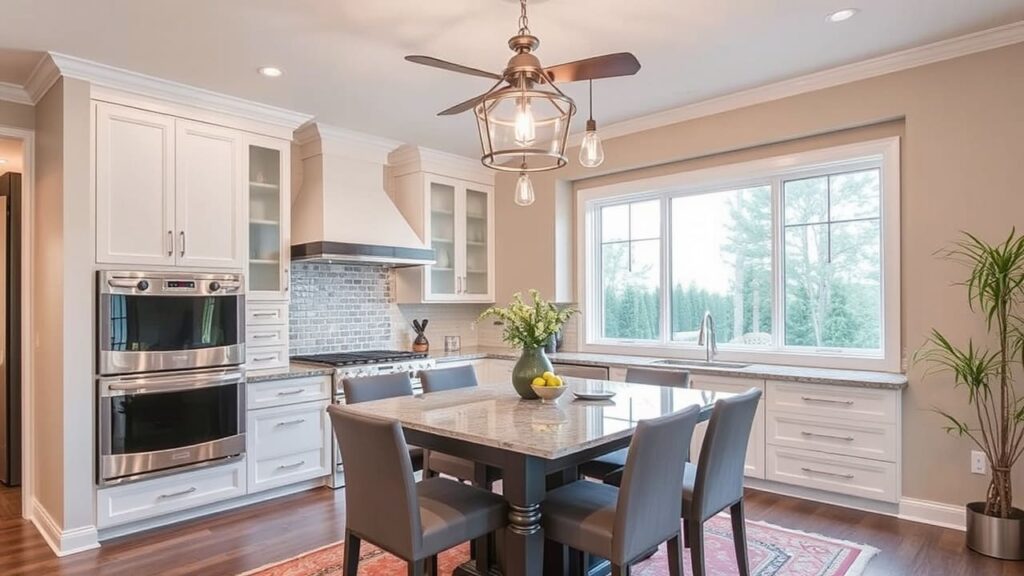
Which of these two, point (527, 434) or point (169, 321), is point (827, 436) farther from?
point (169, 321)

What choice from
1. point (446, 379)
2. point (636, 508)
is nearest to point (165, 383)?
point (446, 379)

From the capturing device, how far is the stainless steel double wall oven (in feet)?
10.8

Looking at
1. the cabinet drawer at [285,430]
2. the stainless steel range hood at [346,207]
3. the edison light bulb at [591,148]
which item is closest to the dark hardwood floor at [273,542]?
the cabinet drawer at [285,430]

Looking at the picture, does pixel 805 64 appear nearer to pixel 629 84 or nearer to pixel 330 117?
pixel 629 84

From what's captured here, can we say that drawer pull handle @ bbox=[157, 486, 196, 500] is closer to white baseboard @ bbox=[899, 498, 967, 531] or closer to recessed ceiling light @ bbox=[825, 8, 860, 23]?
white baseboard @ bbox=[899, 498, 967, 531]

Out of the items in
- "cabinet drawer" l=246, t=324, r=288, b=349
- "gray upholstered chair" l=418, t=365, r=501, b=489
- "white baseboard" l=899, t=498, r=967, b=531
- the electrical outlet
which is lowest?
"white baseboard" l=899, t=498, r=967, b=531

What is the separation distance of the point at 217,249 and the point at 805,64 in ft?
12.2

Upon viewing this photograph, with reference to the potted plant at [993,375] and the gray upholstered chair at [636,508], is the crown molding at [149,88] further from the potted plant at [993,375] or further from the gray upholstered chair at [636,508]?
Answer: the potted plant at [993,375]

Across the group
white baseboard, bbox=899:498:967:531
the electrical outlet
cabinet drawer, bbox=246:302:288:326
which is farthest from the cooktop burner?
the electrical outlet

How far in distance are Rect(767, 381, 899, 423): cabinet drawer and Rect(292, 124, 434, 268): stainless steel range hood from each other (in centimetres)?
278

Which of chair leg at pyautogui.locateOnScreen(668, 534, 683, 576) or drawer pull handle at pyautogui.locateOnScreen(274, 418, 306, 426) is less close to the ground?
drawer pull handle at pyautogui.locateOnScreen(274, 418, 306, 426)

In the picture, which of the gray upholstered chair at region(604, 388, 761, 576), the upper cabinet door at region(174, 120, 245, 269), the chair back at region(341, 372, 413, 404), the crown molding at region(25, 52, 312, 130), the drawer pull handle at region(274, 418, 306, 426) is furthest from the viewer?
the drawer pull handle at region(274, 418, 306, 426)

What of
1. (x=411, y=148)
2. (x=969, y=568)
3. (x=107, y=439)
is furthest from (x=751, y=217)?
(x=107, y=439)

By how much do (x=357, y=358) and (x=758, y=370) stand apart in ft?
9.08
